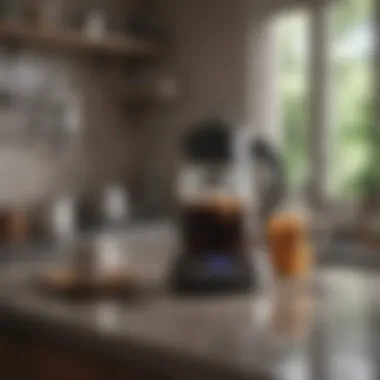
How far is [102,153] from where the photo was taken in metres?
3.47

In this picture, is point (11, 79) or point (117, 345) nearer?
point (117, 345)

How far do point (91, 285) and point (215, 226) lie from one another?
22cm

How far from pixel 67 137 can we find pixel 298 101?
39.5 inches

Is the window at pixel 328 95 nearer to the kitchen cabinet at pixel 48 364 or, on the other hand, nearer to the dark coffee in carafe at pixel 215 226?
the dark coffee in carafe at pixel 215 226

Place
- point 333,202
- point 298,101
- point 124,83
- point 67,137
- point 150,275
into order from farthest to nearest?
point 124,83 < point 67,137 < point 298,101 < point 333,202 < point 150,275

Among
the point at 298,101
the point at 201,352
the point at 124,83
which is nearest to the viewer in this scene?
the point at 201,352

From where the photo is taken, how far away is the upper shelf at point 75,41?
297 cm

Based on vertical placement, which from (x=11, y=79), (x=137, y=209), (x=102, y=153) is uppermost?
(x=11, y=79)

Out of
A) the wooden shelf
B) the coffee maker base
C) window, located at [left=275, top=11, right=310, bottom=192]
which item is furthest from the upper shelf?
the coffee maker base

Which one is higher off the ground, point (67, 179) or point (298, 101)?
point (298, 101)

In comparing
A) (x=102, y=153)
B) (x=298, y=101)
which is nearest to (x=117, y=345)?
(x=298, y=101)

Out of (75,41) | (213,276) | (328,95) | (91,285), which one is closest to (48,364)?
(91,285)

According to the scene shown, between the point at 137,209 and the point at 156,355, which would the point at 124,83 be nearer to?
the point at 137,209

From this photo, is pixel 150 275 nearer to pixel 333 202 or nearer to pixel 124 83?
pixel 333 202
